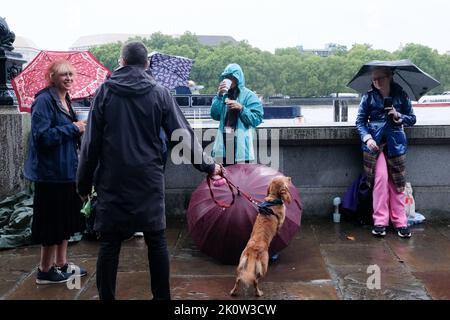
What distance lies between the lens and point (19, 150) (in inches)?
261

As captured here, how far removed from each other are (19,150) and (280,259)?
358cm

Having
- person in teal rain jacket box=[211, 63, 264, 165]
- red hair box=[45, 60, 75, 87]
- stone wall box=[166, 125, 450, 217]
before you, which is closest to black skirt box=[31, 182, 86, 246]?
red hair box=[45, 60, 75, 87]

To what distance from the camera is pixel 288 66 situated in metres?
87.9

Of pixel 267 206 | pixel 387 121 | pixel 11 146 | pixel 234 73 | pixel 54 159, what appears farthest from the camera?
pixel 11 146

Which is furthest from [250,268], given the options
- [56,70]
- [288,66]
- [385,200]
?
[288,66]

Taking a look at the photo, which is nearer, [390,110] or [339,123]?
[390,110]

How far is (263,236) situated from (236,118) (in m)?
1.71

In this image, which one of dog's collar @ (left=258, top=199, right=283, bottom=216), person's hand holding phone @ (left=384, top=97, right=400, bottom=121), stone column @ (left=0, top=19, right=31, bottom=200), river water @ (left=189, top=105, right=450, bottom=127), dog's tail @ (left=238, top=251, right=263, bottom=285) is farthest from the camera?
river water @ (left=189, top=105, right=450, bottom=127)

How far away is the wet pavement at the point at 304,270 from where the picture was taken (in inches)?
171

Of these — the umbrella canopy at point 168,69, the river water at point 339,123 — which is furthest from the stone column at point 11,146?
the river water at point 339,123

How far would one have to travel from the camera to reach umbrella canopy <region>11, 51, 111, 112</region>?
5508 mm

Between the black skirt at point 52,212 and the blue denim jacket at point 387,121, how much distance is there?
3.42 meters

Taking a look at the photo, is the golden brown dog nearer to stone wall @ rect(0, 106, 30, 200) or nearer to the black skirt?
the black skirt

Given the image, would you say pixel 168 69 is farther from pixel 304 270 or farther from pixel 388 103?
pixel 304 270
